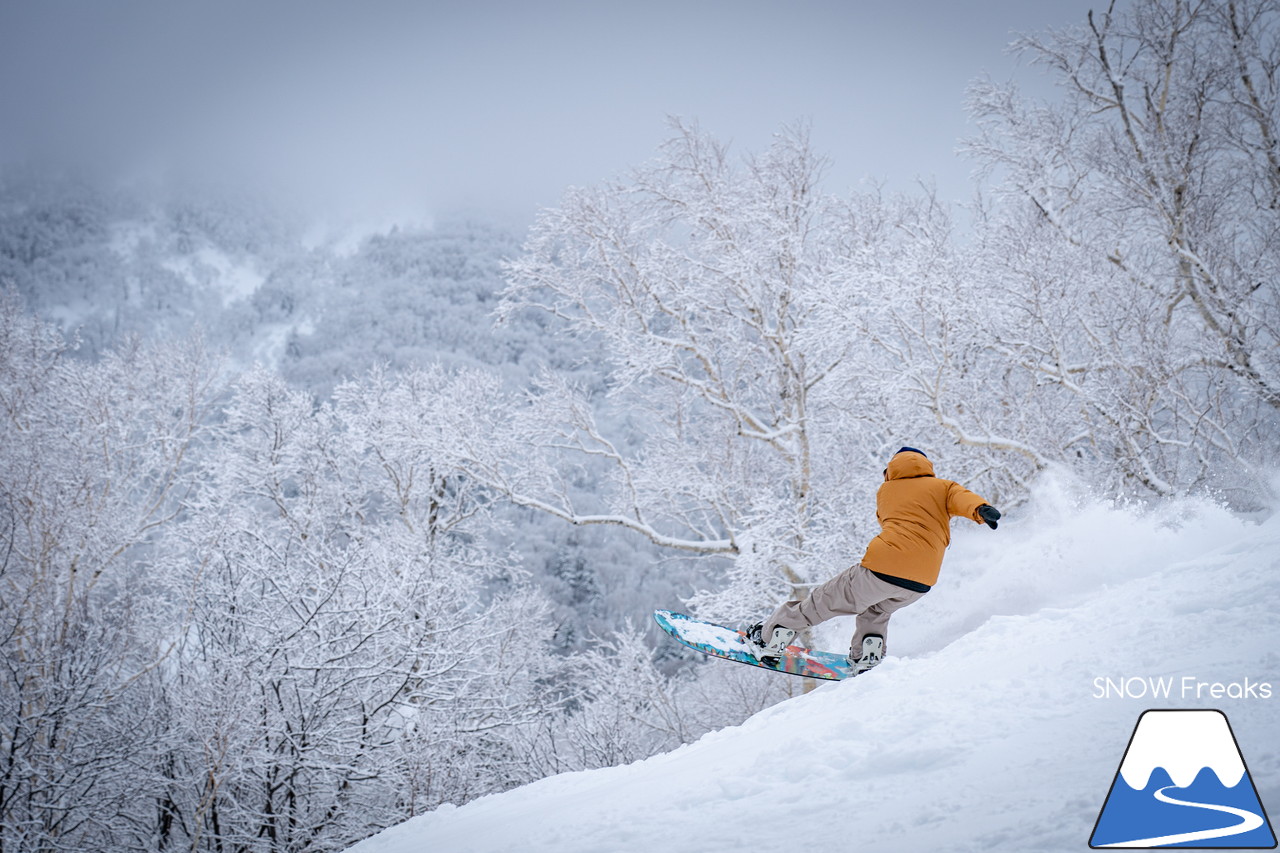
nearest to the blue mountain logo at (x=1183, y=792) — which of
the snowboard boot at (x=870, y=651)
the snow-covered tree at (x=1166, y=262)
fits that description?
the snowboard boot at (x=870, y=651)

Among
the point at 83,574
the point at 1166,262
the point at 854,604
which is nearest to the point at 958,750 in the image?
the point at 854,604

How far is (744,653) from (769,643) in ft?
1.77

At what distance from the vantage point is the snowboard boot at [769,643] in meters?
5.05

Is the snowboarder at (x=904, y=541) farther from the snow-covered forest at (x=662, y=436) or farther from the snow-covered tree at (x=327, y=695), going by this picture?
the snow-covered tree at (x=327, y=695)

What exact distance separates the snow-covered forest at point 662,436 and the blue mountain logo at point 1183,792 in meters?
4.98

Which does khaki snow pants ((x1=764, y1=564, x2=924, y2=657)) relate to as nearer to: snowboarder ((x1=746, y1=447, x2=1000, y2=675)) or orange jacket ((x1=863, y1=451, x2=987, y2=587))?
snowboarder ((x1=746, y1=447, x2=1000, y2=675))

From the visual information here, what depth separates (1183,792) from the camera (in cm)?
205

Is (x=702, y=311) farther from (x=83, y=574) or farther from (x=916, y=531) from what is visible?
(x=83, y=574)

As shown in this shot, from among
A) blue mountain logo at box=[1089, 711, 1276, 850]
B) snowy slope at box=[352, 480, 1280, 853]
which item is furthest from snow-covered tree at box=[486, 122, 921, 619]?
blue mountain logo at box=[1089, 711, 1276, 850]

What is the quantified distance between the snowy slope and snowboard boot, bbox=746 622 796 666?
1019 mm

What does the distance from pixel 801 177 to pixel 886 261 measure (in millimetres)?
2869

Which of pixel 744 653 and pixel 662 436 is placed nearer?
pixel 744 653

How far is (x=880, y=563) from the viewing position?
14.3 ft

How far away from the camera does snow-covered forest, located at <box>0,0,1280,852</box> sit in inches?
283
